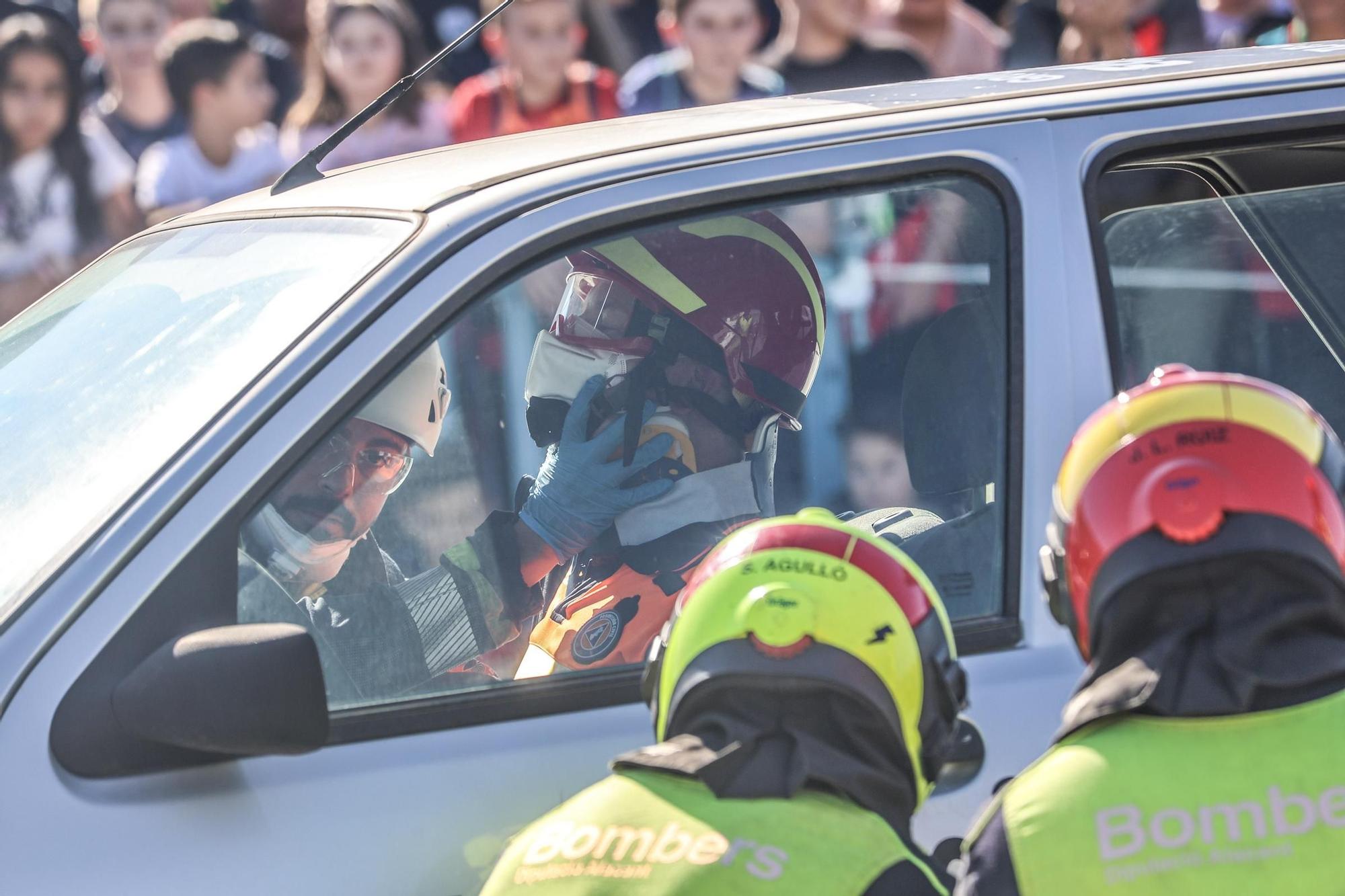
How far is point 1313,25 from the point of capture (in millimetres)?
4605

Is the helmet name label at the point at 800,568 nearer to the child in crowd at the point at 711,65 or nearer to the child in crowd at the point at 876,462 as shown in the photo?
the child in crowd at the point at 876,462

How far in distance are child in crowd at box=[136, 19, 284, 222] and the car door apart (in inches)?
138

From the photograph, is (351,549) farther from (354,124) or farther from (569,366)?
(354,124)

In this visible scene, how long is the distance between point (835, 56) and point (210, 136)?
6.93 ft

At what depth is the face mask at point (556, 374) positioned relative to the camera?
7.21ft

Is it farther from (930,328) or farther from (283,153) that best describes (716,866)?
(283,153)

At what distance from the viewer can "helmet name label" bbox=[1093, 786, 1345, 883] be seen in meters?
1.42

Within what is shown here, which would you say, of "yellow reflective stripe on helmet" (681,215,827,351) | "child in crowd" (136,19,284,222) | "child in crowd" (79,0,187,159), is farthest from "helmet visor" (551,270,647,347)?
"child in crowd" (79,0,187,159)

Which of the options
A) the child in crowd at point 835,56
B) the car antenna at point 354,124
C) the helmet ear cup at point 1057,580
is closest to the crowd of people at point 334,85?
the child in crowd at point 835,56

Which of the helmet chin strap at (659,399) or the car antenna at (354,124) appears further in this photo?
the car antenna at (354,124)

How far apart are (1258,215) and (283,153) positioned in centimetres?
370

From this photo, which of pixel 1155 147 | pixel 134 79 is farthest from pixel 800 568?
pixel 134 79

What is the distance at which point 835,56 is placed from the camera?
5098mm

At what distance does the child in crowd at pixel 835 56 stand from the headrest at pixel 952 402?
9.69 ft
